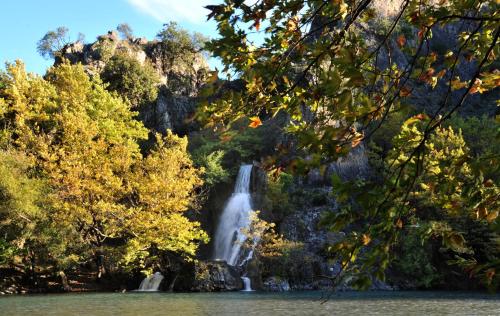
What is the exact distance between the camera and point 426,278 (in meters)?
29.4

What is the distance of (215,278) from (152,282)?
168 inches

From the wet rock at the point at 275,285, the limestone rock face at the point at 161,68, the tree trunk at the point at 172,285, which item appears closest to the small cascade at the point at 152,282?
the tree trunk at the point at 172,285

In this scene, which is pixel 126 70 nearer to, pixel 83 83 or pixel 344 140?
pixel 83 83

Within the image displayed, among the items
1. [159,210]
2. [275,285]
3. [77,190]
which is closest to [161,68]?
[159,210]

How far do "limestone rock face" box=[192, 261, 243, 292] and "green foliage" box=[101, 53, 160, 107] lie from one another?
1989 centimetres

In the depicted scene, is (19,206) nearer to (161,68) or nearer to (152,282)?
(152,282)

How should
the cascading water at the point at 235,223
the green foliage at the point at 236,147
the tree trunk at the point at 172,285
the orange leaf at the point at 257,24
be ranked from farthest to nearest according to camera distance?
the green foliage at the point at 236,147 → the cascading water at the point at 235,223 → the tree trunk at the point at 172,285 → the orange leaf at the point at 257,24

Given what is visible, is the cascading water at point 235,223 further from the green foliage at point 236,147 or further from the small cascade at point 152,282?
the small cascade at point 152,282

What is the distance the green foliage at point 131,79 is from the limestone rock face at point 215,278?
19.9 metres

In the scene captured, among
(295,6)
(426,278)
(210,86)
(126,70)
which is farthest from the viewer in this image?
(126,70)

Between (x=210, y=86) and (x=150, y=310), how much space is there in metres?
15.0

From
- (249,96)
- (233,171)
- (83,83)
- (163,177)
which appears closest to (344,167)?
(233,171)

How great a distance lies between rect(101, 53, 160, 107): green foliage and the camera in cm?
4189

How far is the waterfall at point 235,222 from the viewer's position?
32.5 metres
